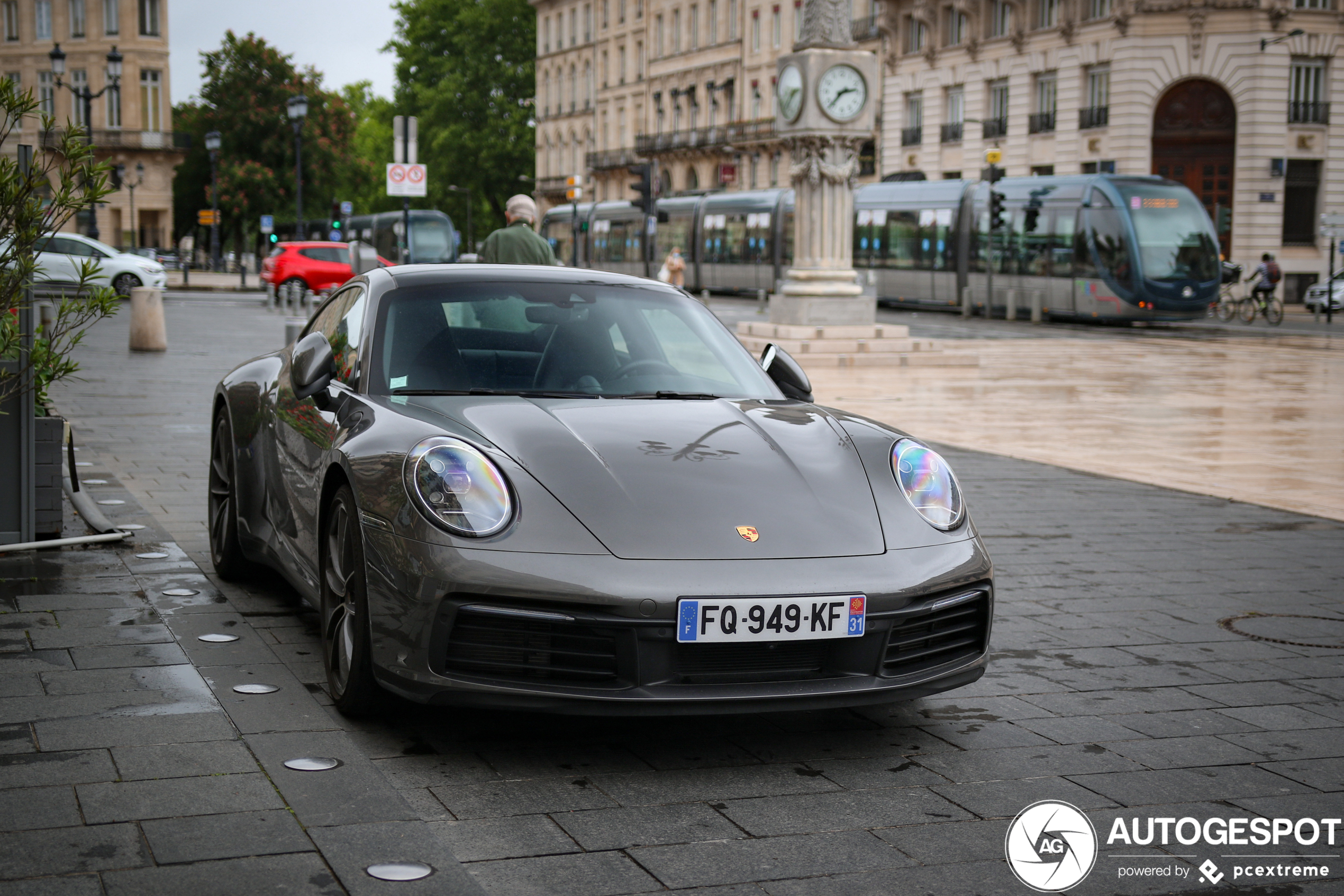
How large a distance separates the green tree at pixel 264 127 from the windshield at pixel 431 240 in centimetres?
2814

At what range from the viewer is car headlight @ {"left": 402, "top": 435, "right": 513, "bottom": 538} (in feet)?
13.3

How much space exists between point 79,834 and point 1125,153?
46986 mm

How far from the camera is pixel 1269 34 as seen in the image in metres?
45.9

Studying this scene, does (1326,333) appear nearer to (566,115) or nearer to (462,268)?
(462,268)

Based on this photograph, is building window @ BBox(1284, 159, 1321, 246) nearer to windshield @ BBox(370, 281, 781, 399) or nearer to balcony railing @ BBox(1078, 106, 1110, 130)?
balcony railing @ BBox(1078, 106, 1110, 130)

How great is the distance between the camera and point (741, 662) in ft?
13.0

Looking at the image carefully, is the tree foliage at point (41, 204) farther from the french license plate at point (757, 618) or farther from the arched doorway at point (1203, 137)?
the arched doorway at point (1203, 137)

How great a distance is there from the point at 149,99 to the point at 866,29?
3843cm

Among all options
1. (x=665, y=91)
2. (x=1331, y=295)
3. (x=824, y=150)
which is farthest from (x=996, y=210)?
(x=665, y=91)

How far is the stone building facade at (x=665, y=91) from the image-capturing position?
75.4 metres

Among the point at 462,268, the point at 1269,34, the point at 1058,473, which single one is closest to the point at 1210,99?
the point at 1269,34

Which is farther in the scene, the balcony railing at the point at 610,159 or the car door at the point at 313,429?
the balcony railing at the point at 610,159

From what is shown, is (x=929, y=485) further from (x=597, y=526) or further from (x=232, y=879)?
(x=232, y=879)

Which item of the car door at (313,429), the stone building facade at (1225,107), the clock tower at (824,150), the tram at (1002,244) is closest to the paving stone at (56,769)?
the car door at (313,429)
